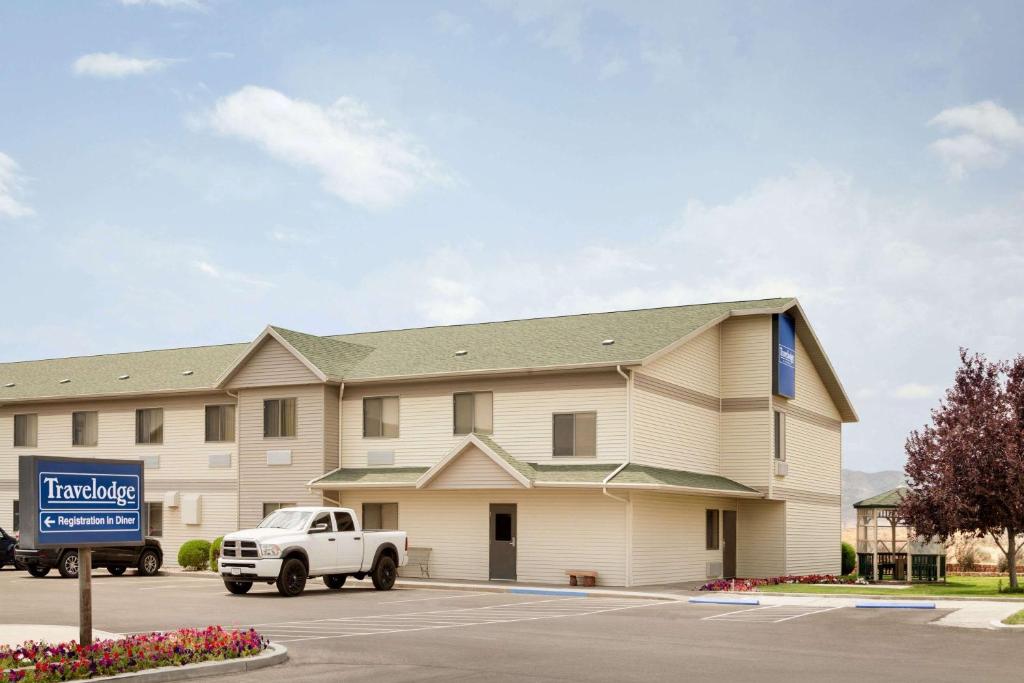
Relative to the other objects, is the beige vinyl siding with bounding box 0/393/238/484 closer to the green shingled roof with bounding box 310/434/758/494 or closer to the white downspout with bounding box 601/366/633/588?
the green shingled roof with bounding box 310/434/758/494

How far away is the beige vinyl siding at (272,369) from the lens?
40.2 meters

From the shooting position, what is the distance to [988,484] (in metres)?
32.3

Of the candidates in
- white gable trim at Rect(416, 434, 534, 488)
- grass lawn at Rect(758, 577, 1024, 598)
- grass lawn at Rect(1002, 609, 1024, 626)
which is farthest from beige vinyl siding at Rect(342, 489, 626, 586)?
grass lawn at Rect(1002, 609, 1024, 626)

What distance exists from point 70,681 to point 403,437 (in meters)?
25.5

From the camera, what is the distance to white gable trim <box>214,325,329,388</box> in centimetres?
3953

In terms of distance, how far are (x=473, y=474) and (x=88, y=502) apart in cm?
2004

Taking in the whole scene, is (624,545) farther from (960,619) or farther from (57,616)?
(57,616)

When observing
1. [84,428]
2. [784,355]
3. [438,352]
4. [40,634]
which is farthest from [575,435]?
[84,428]

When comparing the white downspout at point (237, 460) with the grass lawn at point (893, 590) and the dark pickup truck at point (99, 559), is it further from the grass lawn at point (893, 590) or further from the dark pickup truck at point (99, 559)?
Result: the grass lawn at point (893, 590)

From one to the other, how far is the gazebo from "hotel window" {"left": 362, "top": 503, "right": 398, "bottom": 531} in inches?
605

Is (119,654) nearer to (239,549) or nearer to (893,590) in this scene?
(239,549)

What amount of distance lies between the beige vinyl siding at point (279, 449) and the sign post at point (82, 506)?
76.4 ft

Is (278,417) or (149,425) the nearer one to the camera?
(278,417)

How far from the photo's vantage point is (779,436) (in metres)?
41.8
